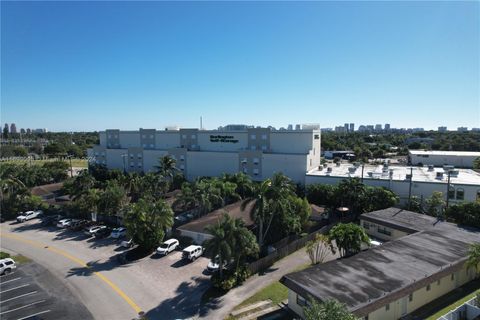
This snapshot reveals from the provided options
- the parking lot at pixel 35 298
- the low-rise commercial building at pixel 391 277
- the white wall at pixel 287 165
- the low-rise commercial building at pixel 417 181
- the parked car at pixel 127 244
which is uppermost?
the white wall at pixel 287 165

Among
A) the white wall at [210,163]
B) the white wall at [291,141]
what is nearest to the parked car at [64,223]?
the white wall at [210,163]

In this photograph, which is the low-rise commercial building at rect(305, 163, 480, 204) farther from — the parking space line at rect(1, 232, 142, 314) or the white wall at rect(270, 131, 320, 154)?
the parking space line at rect(1, 232, 142, 314)

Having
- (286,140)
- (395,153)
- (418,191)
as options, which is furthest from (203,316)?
(395,153)

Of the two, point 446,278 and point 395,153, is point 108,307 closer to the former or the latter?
point 446,278

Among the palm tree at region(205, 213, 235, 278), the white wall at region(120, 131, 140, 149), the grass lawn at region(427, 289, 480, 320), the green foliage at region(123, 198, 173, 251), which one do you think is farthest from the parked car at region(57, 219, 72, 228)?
the grass lawn at region(427, 289, 480, 320)

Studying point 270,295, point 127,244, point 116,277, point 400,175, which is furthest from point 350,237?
point 400,175

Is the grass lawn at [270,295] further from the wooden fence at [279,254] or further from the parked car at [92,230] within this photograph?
the parked car at [92,230]
